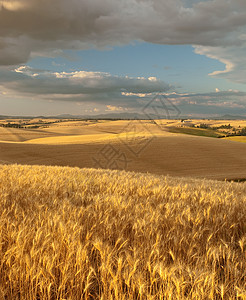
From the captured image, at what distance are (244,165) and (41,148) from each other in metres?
27.6

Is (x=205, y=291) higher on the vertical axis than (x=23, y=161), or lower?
higher

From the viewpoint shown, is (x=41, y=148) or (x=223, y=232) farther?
(x=41, y=148)

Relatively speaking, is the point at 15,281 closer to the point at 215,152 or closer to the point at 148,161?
the point at 148,161

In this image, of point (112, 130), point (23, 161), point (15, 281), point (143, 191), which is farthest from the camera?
point (112, 130)

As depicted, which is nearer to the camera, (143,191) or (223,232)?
(223,232)

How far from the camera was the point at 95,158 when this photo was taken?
106 feet

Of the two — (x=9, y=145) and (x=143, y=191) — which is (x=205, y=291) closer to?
(x=143, y=191)

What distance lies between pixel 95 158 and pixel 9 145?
1366 centimetres

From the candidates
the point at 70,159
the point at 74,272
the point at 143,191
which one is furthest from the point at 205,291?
the point at 70,159

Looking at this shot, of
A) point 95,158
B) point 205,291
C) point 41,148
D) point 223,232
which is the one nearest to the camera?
point 205,291

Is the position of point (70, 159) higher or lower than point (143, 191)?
lower

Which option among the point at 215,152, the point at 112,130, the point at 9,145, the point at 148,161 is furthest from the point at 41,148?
the point at 112,130

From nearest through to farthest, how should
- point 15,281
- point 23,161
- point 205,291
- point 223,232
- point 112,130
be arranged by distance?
point 205,291
point 15,281
point 223,232
point 23,161
point 112,130

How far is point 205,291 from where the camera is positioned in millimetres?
1695
